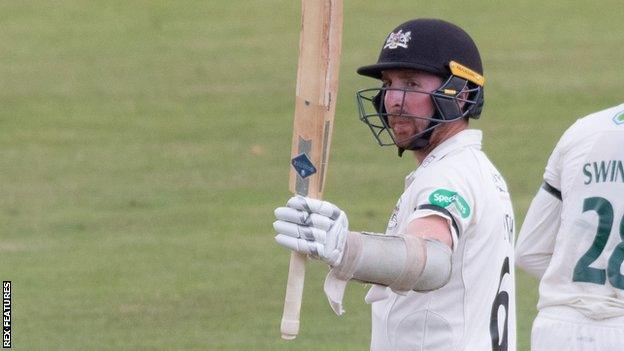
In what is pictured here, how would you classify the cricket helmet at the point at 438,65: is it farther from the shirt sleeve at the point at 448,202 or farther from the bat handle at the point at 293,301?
the bat handle at the point at 293,301

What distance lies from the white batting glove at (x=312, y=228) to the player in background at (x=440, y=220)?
0.66 ft

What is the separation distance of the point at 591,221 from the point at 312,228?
1.71 meters

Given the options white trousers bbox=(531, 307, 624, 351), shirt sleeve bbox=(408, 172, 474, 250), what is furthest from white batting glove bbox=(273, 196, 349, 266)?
white trousers bbox=(531, 307, 624, 351)

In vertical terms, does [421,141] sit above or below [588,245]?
above

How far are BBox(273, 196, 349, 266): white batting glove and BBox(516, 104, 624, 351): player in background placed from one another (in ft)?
5.30

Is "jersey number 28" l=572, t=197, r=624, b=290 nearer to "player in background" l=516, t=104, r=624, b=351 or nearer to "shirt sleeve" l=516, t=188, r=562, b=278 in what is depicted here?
"player in background" l=516, t=104, r=624, b=351

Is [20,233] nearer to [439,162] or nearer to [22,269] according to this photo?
[22,269]

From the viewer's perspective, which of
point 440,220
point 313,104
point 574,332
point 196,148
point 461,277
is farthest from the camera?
point 196,148

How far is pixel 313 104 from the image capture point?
4.92 metres

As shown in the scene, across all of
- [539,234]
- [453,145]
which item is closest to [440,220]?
[453,145]

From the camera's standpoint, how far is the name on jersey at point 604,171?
19.3 ft

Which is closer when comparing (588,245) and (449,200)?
(449,200)

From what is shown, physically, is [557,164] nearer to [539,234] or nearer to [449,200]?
[539,234]

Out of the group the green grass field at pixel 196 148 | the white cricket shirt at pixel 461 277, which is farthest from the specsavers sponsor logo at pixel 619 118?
the green grass field at pixel 196 148
